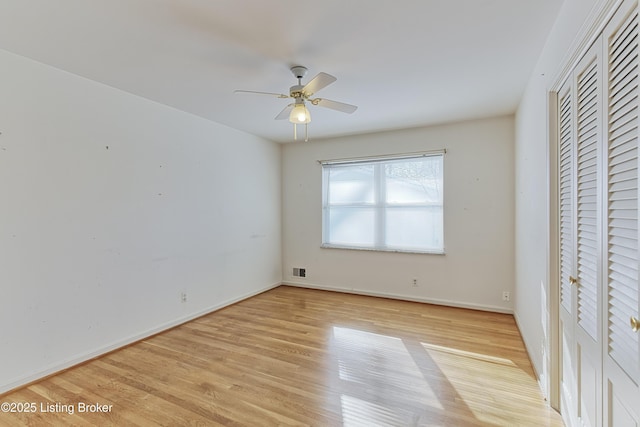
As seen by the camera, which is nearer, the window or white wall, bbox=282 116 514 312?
white wall, bbox=282 116 514 312

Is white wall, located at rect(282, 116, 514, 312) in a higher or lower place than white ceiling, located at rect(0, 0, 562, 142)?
lower

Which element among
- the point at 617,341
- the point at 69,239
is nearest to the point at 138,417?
the point at 69,239

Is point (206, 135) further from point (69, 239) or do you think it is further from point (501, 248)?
point (501, 248)

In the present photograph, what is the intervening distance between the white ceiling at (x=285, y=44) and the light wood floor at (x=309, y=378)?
A: 2499 mm

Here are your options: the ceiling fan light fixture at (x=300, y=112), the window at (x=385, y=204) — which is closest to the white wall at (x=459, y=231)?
the window at (x=385, y=204)

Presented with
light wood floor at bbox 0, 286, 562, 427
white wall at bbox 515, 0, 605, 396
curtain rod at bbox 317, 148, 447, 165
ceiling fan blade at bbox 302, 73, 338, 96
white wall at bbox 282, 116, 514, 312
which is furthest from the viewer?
curtain rod at bbox 317, 148, 447, 165

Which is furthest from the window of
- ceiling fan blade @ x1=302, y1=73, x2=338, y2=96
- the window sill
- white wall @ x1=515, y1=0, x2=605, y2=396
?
ceiling fan blade @ x1=302, y1=73, x2=338, y2=96

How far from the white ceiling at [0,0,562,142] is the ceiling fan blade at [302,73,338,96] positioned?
234 millimetres

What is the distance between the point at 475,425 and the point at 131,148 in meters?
3.67

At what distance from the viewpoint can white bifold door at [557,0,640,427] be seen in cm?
102

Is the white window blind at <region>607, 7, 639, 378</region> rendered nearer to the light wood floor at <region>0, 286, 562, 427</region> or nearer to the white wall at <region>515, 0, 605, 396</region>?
the white wall at <region>515, 0, 605, 396</region>

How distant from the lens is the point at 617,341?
1109 mm

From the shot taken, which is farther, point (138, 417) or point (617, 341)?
point (138, 417)

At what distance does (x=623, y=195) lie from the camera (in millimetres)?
1077
